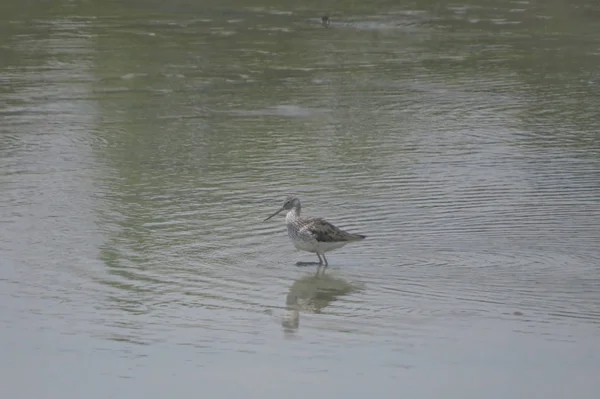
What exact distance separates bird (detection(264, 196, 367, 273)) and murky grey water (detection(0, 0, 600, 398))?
0.74 ft

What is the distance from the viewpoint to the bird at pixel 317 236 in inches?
519

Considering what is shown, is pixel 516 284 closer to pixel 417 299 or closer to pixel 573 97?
pixel 417 299

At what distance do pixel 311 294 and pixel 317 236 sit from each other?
93cm

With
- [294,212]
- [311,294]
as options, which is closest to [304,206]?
[294,212]

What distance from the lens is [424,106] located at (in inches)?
803

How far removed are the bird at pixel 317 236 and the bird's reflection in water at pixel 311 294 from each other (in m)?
0.31

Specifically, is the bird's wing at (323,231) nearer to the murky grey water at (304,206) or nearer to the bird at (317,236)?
the bird at (317,236)

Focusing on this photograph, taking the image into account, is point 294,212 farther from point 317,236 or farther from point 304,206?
point 304,206

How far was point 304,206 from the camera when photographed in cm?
1526

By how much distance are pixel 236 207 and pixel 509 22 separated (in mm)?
14187

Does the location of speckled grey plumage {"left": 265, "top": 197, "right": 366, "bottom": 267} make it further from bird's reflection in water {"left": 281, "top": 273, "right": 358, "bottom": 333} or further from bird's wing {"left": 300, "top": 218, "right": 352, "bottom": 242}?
bird's reflection in water {"left": 281, "top": 273, "right": 358, "bottom": 333}

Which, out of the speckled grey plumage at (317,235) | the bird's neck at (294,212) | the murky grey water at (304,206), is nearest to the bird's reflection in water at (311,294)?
the murky grey water at (304,206)

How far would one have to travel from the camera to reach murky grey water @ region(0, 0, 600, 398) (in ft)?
34.3

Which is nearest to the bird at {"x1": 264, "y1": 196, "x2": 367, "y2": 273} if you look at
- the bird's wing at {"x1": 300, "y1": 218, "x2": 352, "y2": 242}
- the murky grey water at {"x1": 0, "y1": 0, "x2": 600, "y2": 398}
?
the bird's wing at {"x1": 300, "y1": 218, "x2": 352, "y2": 242}
